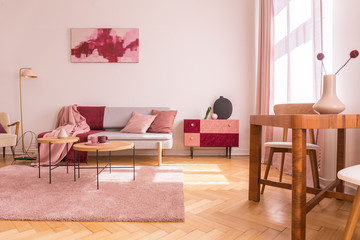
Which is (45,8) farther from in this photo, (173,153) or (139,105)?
(173,153)

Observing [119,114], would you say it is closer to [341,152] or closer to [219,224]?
[219,224]

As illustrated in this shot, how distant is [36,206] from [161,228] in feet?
3.14

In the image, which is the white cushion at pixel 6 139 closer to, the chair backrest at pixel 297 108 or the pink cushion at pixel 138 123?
the pink cushion at pixel 138 123

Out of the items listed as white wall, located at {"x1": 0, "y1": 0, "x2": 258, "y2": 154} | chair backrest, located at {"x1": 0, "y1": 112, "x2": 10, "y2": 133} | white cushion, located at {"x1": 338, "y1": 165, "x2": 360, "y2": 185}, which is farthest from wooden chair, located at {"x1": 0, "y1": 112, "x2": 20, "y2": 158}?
white cushion, located at {"x1": 338, "y1": 165, "x2": 360, "y2": 185}

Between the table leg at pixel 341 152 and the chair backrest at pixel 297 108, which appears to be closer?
the table leg at pixel 341 152

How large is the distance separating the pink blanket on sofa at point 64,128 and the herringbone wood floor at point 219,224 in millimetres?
1715

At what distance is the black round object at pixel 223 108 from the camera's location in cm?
393

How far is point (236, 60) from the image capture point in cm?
407

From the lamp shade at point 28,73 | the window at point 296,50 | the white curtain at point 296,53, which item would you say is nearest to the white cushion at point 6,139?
the lamp shade at point 28,73

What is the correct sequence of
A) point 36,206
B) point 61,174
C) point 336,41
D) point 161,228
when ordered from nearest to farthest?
point 161,228 < point 36,206 < point 336,41 < point 61,174

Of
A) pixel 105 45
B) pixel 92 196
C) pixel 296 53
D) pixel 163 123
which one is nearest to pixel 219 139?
pixel 163 123

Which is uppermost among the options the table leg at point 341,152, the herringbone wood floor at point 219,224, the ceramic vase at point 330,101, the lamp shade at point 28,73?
the lamp shade at point 28,73

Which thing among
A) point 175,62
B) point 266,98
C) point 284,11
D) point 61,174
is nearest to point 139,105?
point 175,62

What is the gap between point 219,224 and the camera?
1.45 meters
